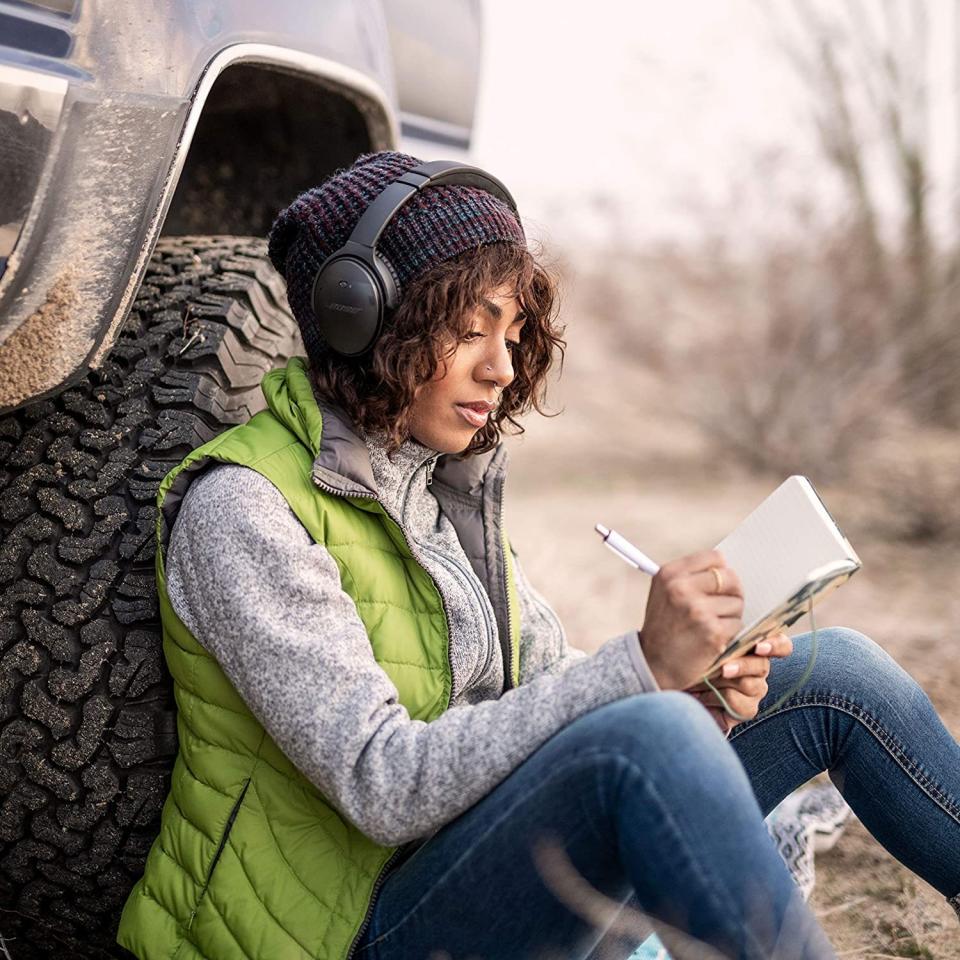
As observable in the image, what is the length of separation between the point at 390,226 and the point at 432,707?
60 cm

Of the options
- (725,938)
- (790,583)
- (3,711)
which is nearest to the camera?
(725,938)

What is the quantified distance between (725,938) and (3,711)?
0.92 metres

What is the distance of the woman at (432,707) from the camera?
4.11 feet

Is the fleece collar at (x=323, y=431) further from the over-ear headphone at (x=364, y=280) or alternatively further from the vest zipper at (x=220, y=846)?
the vest zipper at (x=220, y=846)

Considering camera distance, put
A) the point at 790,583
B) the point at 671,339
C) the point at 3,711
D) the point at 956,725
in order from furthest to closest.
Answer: the point at 671,339 → the point at 956,725 → the point at 3,711 → the point at 790,583

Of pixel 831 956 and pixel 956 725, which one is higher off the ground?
pixel 831 956

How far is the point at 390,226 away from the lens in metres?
1.54

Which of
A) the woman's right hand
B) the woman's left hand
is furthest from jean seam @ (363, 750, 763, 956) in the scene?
the woman's left hand

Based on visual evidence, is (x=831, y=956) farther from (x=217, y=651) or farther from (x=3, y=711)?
(x=3, y=711)

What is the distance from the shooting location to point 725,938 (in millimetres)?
1214

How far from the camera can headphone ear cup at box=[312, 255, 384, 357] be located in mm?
1500

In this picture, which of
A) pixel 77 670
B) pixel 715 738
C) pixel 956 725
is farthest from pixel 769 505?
pixel 956 725

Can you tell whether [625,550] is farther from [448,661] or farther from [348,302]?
[348,302]

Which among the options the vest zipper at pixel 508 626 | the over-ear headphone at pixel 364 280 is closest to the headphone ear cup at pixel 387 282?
the over-ear headphone at pixel 364 280
